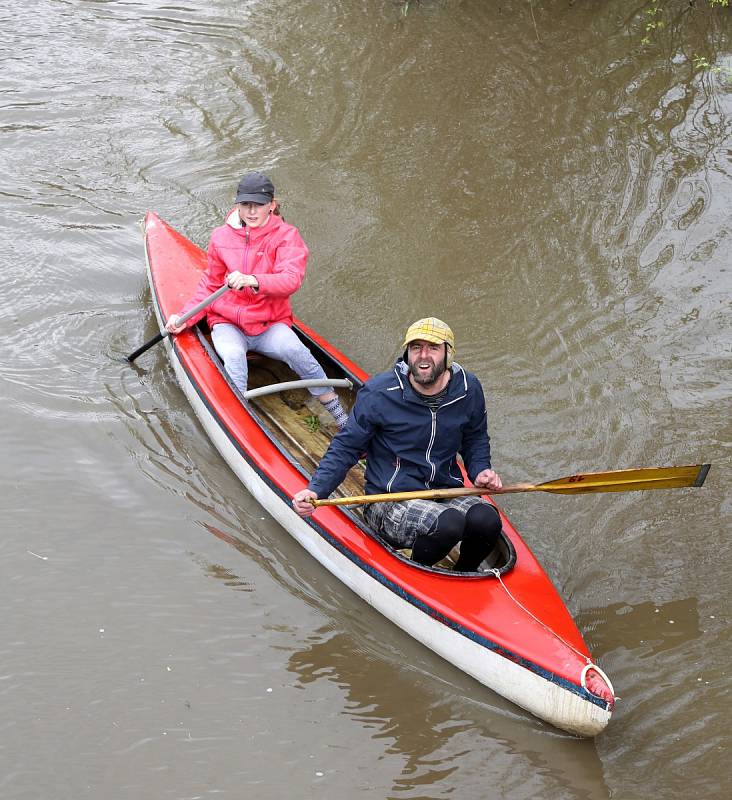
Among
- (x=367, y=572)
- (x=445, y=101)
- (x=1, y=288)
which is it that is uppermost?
(x=445, y=101)

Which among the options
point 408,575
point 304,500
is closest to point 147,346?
point 304,500

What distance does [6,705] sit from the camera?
4.85 meters

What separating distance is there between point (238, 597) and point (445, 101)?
695 centimetres

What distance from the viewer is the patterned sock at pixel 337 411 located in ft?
21.0

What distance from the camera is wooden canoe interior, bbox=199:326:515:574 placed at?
6105 millimetres

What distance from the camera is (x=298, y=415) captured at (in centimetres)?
662

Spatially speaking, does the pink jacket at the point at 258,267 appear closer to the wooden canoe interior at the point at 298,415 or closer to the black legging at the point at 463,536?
the wooden canoe interior at the point at 298,415

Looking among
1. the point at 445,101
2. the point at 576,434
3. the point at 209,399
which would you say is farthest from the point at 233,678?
the point at 445,101

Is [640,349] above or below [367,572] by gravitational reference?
above

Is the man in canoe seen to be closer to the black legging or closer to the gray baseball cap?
the black legging

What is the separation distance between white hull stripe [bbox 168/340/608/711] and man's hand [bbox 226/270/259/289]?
85 cm

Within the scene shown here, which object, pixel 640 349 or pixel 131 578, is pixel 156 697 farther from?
pixel 640 349

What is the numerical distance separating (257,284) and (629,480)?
8.86 feet

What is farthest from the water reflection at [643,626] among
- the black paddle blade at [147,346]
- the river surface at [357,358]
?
the black paddle blade at [147,346]
